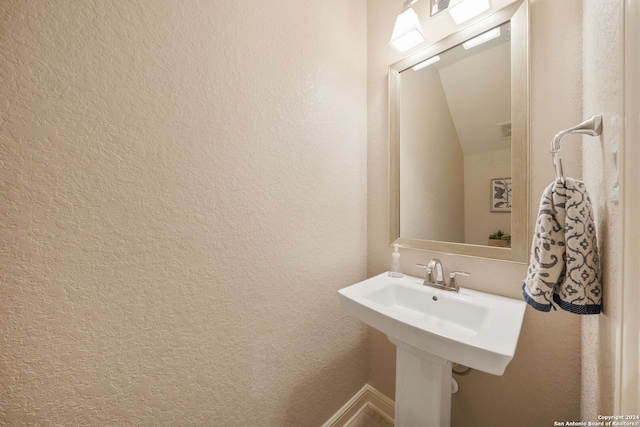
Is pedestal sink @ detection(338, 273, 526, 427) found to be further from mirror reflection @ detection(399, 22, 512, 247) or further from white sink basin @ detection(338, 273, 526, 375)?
mirror reflection @ detection(399, 22, 512, 247)

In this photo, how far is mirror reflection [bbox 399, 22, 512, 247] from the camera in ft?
3.13

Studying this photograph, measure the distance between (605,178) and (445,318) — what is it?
67 cm

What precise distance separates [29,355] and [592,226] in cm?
133

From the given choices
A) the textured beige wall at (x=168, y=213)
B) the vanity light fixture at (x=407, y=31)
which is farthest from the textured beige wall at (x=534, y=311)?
the textured beige wall at (x=168, y=213)

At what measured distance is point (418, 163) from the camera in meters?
1.21

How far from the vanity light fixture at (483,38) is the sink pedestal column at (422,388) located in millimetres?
1283

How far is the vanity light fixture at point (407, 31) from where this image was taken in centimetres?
106

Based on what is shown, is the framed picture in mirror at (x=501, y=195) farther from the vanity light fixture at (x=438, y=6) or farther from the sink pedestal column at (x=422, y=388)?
the vanity light fixture at (x=438, y=6)

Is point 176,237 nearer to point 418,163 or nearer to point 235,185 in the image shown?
point 235,185

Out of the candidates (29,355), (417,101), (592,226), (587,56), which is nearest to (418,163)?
(417,101)

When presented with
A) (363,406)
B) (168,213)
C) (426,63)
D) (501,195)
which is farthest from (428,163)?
(363,406)

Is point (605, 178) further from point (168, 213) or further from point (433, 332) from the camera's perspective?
point (168, 213)

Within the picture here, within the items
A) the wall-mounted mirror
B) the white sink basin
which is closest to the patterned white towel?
the white sink basin

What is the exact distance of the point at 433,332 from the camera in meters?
0.65
